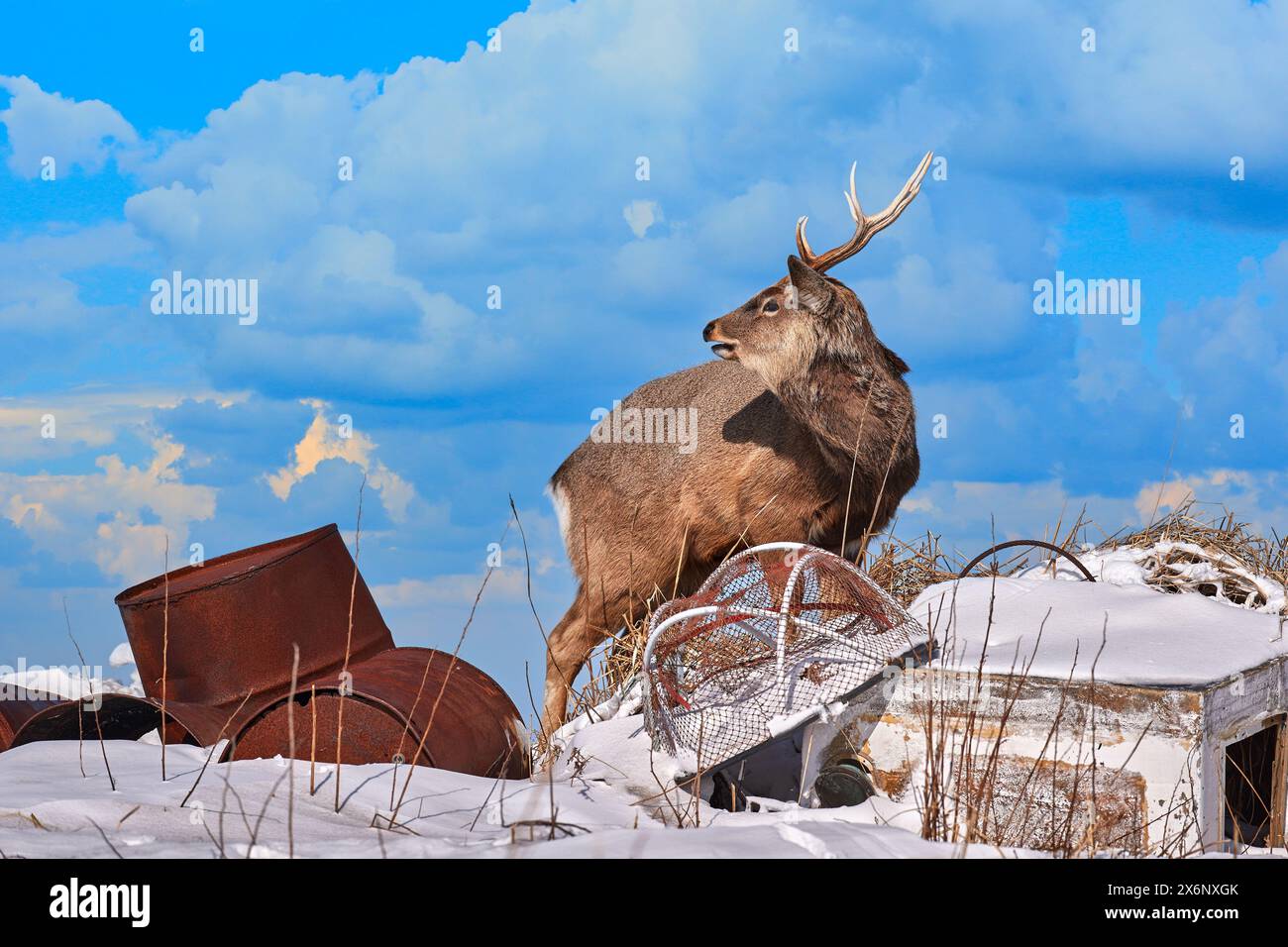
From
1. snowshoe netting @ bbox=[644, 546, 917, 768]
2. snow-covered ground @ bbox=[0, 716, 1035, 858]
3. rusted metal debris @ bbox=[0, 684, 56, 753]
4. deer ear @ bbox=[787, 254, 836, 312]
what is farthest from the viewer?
deer ear @ bbox=[787, 254, 836, 312]

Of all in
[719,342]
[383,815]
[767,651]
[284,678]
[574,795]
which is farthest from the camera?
[719,342]

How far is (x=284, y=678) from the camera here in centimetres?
627

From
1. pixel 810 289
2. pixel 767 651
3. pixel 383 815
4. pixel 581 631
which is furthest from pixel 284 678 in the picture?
pixel 810 289

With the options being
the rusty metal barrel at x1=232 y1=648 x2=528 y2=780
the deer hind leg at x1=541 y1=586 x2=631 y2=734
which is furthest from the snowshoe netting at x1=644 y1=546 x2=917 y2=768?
the deer hind leg at x1=541 y1=586 x2=631 y2=734

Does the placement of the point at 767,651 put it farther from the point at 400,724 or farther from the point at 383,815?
the point at 383,815

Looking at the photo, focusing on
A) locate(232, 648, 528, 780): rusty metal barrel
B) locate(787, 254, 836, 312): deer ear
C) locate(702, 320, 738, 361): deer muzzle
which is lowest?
locate(232, 648, 528, 780): rusty metal barrel

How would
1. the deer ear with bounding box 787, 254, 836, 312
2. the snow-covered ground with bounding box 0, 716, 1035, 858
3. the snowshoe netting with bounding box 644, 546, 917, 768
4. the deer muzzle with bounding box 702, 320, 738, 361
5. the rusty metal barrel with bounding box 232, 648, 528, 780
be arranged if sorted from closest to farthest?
the snow-covered ground with bounding box 0, 716, 1035, 858
the snowshoe netting with bounding box 644, 546, 917, 768
the rusty metal barrel with bounding box 232, 648, 528, 780
the deer ear with bounding box 787, 254, 836, 312
the deer muzzle with bounding box 702, 320, 738, 361

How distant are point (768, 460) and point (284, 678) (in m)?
3.59

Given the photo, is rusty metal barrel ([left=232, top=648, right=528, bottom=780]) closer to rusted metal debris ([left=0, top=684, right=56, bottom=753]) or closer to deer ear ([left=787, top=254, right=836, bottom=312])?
rusted metal debris ([left=0, top=684, right=56, bottom=753])

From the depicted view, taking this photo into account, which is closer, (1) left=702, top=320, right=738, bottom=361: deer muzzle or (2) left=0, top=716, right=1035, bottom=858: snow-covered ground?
(2) left=0, top=716, right=1035, bottom=858: snow-covered ground

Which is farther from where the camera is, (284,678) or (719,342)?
(719,342)

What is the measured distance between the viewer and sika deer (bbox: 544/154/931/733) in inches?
323

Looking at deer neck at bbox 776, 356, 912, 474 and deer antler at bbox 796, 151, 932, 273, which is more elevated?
deer antler at bbox 796, 151, 932, 273
